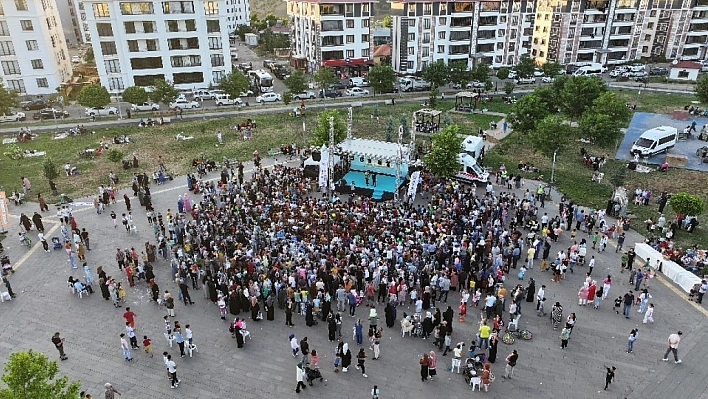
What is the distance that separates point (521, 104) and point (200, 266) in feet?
105

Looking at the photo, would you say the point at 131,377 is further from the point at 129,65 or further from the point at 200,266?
the point at 129,65

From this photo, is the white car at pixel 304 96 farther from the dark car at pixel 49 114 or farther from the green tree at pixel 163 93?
the dark car at pixel 49 114

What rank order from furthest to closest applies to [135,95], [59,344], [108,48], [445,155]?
1. [108,48]
2. [135,95]
3. [445,155]
4. [59,344]

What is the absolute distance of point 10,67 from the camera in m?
61.3

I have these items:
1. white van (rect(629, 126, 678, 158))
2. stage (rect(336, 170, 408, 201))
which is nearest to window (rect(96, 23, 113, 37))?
stage (rect(336, 170, 408, 201))

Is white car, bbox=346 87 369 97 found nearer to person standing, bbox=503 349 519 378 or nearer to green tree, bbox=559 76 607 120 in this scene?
green tree, bbox=559 76 607 120

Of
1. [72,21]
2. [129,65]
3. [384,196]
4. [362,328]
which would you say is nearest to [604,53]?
[384,196]

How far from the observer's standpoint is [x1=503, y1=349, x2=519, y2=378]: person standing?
18.1m

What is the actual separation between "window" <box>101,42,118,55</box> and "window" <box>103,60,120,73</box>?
1.10 meters

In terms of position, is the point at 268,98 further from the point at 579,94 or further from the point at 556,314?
the point at 556,314

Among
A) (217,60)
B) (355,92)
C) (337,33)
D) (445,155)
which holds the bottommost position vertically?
(355,92)

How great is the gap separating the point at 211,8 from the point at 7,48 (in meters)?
25.0

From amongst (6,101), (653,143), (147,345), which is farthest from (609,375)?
(6,101)

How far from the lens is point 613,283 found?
80.1ft
